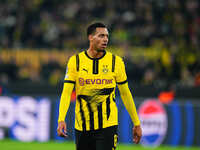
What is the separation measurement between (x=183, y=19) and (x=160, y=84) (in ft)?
10.2

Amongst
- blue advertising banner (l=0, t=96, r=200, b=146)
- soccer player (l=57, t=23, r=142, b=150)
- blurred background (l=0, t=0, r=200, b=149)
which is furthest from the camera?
blurred background (l=0, t=0, r=200, b=149)

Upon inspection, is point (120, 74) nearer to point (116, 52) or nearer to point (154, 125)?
point (154, 125)

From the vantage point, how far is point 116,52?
16.1 meters

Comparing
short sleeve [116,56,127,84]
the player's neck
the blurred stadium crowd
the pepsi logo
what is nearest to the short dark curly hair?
the player's neck

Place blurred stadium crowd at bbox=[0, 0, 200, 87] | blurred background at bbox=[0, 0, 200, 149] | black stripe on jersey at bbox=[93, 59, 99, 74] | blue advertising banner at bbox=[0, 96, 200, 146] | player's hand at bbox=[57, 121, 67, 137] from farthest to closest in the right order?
1. blurred stadium crowd at bbox=[0, 0, 200, 87]
2. blurred background at bbox=[0, 0, 200, 149]
3. blue advertising banner at bbox=[0, 96, 200, 146]
4. black stripe on jersey at bbox=[93, 59, 99, 74]
5. player's hand at bbox=[57, 121, 67, 137]

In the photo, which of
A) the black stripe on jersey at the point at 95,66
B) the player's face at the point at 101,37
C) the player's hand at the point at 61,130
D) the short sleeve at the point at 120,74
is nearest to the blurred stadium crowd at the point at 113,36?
the short sleeve at the point at 120,74

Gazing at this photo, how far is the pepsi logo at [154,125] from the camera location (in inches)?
499

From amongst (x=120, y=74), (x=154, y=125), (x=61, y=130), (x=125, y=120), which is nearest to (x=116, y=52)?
(x=125, y=120)

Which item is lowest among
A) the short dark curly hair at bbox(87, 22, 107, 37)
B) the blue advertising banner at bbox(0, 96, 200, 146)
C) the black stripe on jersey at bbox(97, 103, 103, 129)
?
the black stripe on jersey at bbox(97, 103, 103, 129)

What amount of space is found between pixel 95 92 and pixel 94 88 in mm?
50

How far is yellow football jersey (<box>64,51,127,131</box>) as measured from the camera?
6137 mm

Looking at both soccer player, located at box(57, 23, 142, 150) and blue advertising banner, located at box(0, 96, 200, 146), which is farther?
blue advertising banner, located at box(0, 96, 200, 146)

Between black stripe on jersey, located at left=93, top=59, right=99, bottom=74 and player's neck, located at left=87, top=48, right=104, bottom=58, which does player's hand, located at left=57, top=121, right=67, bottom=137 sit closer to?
black stripe on jersey, located at left=93, top=59, right=99, bottom=74

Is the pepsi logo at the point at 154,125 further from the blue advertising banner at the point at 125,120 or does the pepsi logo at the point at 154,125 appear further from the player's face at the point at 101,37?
the player's face at the point at 101,37
